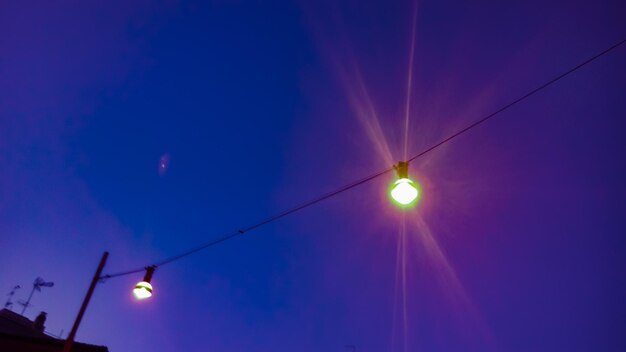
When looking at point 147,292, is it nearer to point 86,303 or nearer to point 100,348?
point 86,303

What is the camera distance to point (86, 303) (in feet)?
34.1

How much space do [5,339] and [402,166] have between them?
21885 mm

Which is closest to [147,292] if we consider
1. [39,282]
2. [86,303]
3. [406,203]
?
[86,303]

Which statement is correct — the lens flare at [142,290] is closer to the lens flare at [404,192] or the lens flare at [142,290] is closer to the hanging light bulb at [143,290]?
the hanging light bulb at [143,290]

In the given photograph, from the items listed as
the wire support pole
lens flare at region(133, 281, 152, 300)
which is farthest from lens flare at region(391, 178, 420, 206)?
the wire support pole

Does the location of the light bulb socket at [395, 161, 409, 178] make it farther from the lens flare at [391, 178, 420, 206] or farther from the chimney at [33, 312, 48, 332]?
the chimney at [33, 312, 48, 332]

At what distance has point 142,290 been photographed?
389 inches

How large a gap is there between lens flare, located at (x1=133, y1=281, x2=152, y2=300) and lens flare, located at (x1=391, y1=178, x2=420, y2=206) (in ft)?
22.7

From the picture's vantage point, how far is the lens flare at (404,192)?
20.8 ft

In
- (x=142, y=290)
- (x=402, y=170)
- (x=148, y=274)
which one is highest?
(x=402, y=170)

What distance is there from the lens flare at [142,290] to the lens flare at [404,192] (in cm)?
693

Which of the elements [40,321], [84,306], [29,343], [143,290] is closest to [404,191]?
[143,290]

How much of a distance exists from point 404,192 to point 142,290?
7.18 metres

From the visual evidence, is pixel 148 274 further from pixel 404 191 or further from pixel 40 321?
pixel 40 321
